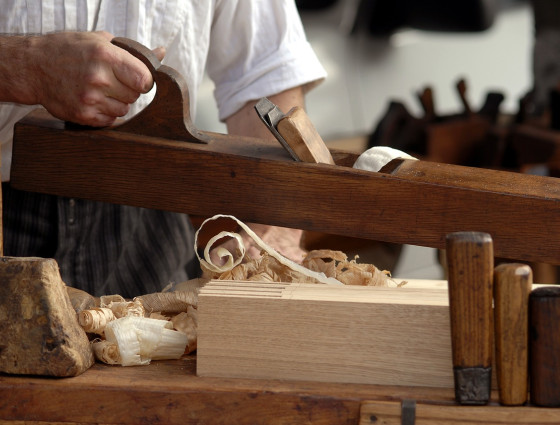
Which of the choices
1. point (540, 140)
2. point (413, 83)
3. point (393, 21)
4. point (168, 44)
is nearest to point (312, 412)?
point (168, 44)

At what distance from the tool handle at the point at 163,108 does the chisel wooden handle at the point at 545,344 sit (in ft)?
1.77

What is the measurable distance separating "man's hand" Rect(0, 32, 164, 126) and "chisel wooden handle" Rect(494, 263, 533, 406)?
1.82ft

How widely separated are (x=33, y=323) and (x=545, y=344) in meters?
0.57

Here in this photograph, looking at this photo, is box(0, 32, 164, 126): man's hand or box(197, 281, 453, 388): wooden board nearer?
box(197, 281, 453, 388): wooden board

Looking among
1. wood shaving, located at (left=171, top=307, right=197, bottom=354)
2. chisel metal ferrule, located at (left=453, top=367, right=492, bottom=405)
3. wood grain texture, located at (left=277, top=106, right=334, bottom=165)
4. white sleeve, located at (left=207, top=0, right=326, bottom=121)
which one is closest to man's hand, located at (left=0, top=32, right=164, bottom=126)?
wood grain texture, located at (left=277, top=106, right=334, bottom=165)

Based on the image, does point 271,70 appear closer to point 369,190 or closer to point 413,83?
point 369,190

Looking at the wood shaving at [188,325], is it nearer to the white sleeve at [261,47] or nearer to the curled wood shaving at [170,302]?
the curled wood shaving at [170,302]

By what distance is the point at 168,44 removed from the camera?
153cm

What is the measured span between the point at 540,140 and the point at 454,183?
1.74 metres

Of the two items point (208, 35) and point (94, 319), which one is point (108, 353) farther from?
point (208, 35)

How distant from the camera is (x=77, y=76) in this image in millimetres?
1157

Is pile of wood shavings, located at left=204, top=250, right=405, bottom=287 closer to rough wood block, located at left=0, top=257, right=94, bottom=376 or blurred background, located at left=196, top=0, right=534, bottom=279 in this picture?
rough wood block, located at left=0, top=257, right=94, bottom=376

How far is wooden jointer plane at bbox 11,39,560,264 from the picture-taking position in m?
1.10

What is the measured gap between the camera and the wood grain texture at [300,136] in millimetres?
1125
